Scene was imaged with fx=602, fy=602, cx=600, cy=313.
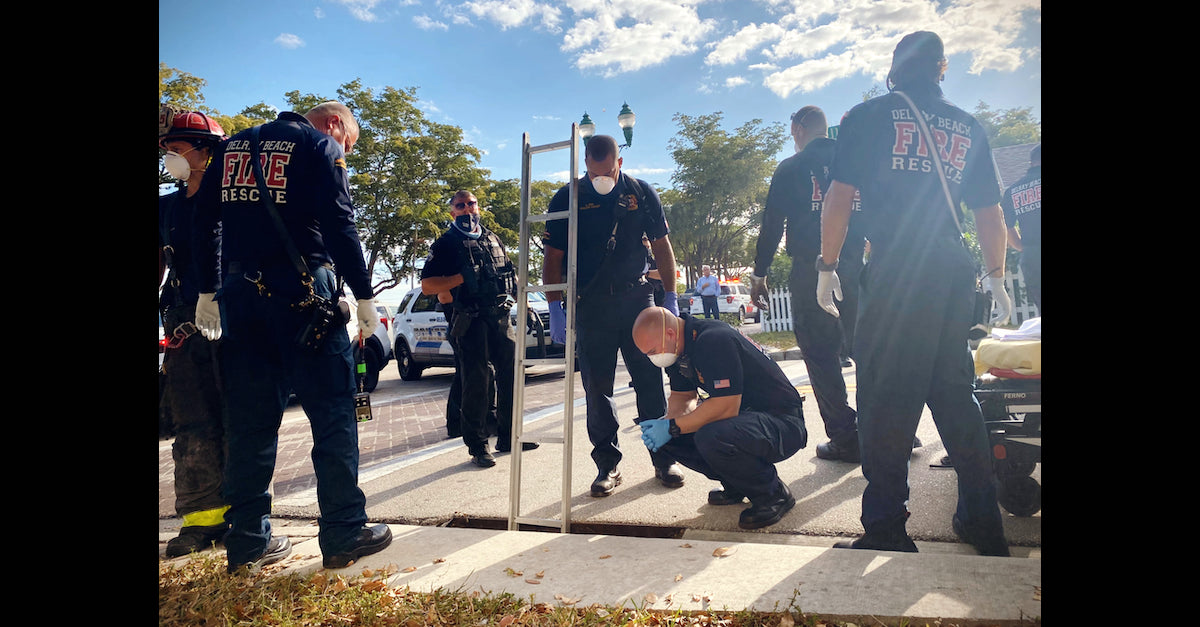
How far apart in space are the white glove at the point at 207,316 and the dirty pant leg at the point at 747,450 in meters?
2.49

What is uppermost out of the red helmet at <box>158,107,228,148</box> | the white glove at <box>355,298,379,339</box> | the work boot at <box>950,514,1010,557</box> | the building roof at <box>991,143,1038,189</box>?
the building roof at <box>991,143,1038,189</box>

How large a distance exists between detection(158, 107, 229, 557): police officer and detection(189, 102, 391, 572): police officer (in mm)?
581

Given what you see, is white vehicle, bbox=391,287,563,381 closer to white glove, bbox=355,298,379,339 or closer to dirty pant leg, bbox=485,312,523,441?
dirty pant leg, bbox=485,312,523,441

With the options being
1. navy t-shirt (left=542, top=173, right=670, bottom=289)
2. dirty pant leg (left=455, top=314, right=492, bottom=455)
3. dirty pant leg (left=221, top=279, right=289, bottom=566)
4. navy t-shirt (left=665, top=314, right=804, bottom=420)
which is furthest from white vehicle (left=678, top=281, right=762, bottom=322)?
dirty pant leg (left=221, top=279, right=289, bottom=566)

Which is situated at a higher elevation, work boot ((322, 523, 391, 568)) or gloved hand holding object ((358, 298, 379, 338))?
gloved hand holding object ((358, 298, 379, 338))

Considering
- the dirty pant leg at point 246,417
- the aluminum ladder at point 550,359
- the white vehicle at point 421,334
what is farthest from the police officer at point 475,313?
the white vehicle at point 421,334

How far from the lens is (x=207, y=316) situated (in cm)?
300

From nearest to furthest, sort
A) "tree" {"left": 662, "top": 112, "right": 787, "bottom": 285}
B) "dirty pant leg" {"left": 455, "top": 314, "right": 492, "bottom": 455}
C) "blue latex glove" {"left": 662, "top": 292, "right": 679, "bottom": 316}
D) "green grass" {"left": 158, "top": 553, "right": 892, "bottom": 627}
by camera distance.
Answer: "green grass" {"left": 158, "top": 553, "right": 892, "bottom": 627} → "blue latex glove" {"left": 662, "top": 292, "right": 679, "bottom": 316} → "dirty pant leg" {"left": 455, "top": 314, "right": 492, "bottom": 455} → "tree" {"left": 662, "top": 112, "right": 787, "bottom": 285}

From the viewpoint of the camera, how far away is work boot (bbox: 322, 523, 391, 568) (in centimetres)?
264

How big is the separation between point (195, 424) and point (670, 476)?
270cm

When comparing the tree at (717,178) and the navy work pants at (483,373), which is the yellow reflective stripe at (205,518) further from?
the tree at (717,178)

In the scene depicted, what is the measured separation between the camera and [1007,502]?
286cm

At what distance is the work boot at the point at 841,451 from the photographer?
4.02 meters

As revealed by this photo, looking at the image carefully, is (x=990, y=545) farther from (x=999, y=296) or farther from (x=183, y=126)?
(x=183, y=126)
